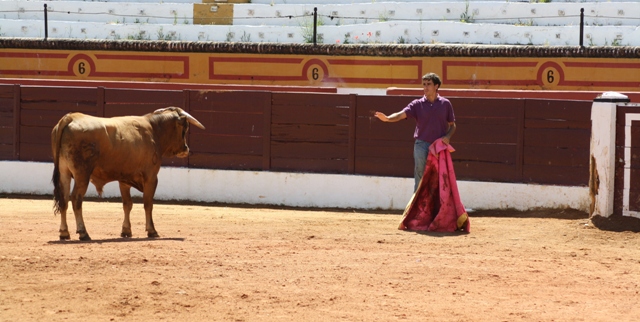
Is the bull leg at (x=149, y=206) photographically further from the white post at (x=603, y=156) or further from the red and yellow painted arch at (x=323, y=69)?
the red and yellow painted arch at (x=323, y=69)

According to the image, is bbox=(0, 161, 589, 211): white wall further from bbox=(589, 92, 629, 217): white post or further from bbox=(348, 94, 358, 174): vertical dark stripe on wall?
bbox=(589, 92, 629, 217): white post

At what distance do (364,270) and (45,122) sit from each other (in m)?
7.54

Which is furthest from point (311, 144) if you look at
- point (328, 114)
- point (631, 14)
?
point (631, 14)

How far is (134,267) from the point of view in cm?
775

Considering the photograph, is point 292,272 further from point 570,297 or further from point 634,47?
point 634,47

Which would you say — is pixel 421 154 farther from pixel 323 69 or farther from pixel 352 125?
pixel 323 69

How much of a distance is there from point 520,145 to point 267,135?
302cm

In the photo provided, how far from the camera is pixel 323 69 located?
1770 centimetres

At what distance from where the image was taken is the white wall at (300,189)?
1252 cm

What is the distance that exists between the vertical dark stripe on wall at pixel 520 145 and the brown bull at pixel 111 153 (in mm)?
4162

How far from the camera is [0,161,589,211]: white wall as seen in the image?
12.5 metres

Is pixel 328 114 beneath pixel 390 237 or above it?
above

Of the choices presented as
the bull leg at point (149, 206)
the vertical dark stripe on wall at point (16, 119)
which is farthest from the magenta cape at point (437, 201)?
the vertical dark stripe on wall at point (16, 119)

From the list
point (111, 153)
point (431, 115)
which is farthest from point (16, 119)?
point (431, 115)
